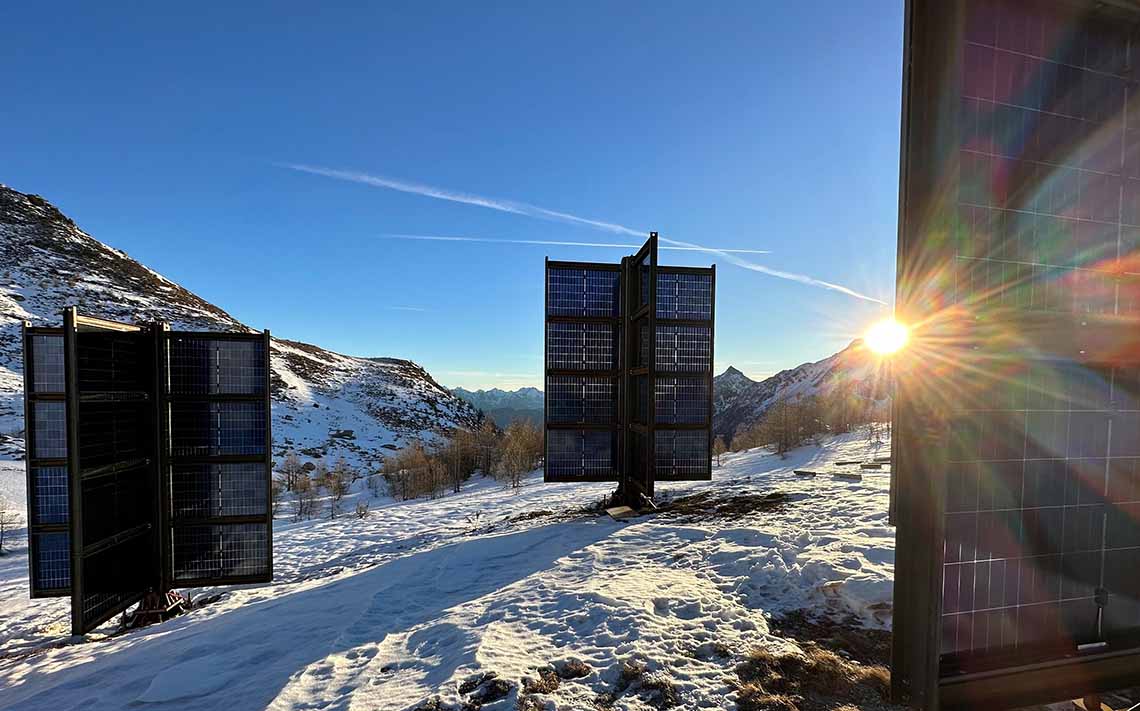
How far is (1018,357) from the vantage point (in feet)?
11.5

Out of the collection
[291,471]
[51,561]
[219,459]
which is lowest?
[291,471]

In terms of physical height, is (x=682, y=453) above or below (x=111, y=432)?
below

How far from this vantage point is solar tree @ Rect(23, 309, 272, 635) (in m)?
5.76

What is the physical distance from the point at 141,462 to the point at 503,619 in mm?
6359

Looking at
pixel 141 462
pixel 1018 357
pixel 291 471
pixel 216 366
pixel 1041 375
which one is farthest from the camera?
pixel 291 471

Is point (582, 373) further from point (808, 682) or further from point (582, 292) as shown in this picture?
point (808, 682)

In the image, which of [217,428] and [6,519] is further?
[6,519]

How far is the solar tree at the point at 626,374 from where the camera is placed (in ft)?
32.2

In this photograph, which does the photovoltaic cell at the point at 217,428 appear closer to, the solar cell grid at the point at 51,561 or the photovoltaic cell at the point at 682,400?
the solar cell grid at the point at 51,561

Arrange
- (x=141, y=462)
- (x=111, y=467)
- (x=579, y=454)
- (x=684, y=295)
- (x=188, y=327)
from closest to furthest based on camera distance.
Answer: (x=111, y=467)
(x=141, y=462)
(x=684, y=295)
(x=579, y=454)
(x=188, y=327)

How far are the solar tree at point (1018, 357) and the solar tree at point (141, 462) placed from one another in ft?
28.7

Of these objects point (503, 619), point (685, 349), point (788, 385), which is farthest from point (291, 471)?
point (788, 385)

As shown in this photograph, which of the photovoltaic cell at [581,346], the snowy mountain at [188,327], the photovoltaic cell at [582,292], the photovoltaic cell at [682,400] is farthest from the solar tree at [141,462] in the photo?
the snowy mountain at [188,327]

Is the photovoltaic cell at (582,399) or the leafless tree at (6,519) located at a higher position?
the photovoltaic cell at (582,399)
